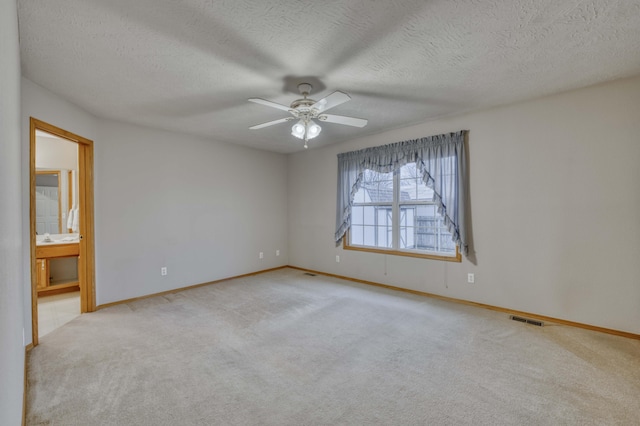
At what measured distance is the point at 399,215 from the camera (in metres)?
4.54

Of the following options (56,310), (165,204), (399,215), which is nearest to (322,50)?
(399,215)

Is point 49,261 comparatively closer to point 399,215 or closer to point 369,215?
point 369,215

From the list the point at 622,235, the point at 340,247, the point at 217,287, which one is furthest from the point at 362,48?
the point at 217,287

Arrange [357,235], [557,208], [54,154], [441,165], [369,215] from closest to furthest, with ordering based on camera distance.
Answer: [557,208] → [441,165] → [54,154] → [369,215] → [357,235]

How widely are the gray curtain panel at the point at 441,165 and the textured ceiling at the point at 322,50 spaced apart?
62cm

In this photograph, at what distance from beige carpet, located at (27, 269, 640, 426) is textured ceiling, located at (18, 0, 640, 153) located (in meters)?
2.45

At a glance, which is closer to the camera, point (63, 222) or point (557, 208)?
point (557, 208)

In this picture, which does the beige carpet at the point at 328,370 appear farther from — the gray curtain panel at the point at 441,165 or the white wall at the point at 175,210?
the gray curtain panel at the point at 441,165

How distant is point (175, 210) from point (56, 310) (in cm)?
186

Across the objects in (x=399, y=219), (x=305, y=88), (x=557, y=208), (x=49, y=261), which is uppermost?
(x=305, y=88)

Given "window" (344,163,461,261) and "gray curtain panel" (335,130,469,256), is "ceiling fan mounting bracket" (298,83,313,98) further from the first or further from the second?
"window" (344,163,461,261)

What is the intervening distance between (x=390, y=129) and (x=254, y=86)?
2.38m

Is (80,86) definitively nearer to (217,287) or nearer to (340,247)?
(217,287)

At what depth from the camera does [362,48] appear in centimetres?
220
